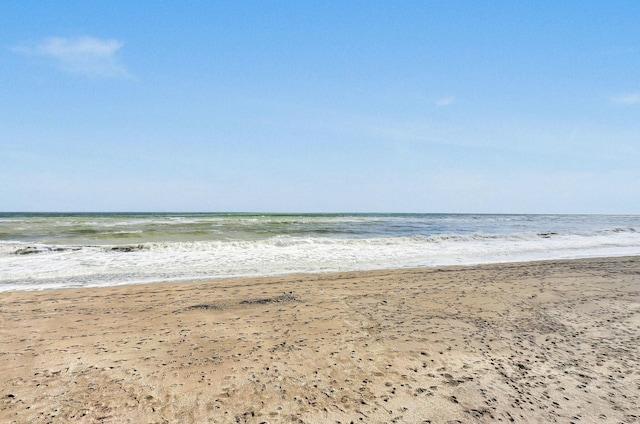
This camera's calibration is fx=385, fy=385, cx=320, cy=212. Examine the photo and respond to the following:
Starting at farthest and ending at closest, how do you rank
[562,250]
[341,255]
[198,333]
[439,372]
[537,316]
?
[562,250], [341,255], [537,316], [198,333], [439,372]

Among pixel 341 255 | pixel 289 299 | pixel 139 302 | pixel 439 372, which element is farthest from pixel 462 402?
pixel 341 255

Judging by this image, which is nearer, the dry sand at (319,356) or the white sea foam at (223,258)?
the dry sand at (319,356)

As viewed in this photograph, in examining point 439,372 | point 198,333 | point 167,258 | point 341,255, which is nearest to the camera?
point 439,372

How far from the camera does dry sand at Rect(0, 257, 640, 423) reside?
355 cm

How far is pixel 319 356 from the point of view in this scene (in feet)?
15.3

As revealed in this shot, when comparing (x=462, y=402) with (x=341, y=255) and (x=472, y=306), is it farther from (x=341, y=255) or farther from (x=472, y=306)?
(x=341, y=255)

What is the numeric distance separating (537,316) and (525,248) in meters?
12.3

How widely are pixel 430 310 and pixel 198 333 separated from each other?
383cm

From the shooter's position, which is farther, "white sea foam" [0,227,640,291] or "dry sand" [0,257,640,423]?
"white sea foam" [0,227,640,291]

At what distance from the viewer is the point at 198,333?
5469 millimetres

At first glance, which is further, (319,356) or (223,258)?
(223,258)

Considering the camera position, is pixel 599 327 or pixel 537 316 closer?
pixel 599 327

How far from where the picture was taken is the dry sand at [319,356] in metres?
3.55

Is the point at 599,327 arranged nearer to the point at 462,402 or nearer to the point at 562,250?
the point at 462,402
